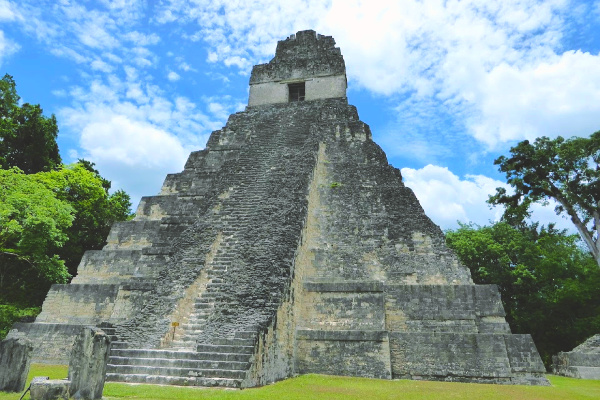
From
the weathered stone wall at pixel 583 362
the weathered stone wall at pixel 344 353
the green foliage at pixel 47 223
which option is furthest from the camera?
the weathered stone wall at pixel 583 362

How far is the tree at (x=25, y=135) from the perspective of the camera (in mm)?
18672

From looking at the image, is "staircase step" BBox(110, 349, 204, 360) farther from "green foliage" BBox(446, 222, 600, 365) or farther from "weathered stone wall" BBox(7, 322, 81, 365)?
"green foliage" BBox(446, 222, 600, 365)

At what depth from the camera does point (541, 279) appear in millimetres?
21156

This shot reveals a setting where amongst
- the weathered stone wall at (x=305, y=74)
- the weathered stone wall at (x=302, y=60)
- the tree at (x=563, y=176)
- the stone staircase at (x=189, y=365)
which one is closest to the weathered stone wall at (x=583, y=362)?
the tree at (x=563, y=176)

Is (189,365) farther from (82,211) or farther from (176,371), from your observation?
(82,211)

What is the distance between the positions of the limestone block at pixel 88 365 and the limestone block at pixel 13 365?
3.26 ft

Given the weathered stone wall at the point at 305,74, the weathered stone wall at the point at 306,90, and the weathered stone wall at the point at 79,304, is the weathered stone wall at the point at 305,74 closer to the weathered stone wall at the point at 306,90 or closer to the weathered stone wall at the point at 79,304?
the weathered stone wall at the point at 306,90

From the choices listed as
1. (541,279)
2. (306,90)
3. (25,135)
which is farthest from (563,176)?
(25,135)

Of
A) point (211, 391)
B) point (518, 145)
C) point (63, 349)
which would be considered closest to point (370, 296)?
point (211, 391)

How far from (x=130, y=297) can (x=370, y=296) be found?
20.1 ft

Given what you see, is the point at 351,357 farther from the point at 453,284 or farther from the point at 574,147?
the point at 574,147

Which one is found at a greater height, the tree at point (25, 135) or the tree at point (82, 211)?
the tree at point (25, 135)

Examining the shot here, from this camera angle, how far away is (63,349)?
10.5 meters

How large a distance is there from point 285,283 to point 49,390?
4671 millimetres
